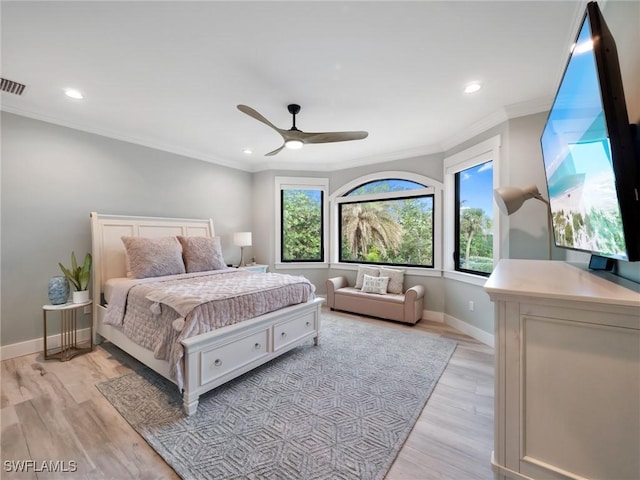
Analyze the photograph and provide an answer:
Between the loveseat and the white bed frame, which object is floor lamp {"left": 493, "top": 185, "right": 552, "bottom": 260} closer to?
the loveseat

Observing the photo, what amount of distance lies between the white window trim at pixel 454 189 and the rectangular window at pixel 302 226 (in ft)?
7.44

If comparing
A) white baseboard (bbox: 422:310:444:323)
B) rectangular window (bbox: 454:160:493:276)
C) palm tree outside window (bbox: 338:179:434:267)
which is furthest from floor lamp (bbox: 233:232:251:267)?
rectangular window (bbox: 454:160:493:276)

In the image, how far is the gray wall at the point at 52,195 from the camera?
2.73 m

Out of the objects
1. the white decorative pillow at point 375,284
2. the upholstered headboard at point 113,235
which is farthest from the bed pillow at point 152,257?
the white decorative pillow at point 375,284

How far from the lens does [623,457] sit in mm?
835

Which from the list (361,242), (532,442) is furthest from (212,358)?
(361,242)

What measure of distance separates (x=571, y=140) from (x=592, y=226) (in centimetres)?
43

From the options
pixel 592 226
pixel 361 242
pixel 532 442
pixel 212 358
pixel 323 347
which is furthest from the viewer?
pixel 361 242

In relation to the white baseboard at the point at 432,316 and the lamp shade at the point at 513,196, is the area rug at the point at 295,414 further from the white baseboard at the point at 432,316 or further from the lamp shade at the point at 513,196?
the lamp shade at the point at 513,196

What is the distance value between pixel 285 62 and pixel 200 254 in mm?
2575

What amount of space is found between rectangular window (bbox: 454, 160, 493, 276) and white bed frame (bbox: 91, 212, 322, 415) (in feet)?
7.23

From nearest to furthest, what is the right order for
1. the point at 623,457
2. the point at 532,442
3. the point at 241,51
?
the point at 623,457, the point at 532,442, the point at 241,51

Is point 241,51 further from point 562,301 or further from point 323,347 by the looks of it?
point 323,347

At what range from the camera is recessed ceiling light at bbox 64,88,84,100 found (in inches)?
98.0
